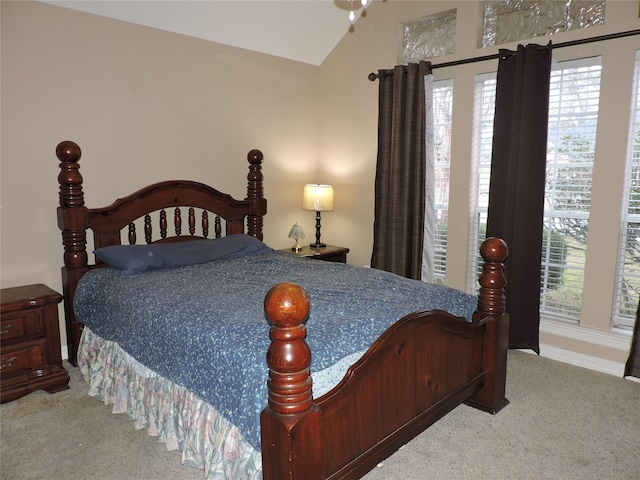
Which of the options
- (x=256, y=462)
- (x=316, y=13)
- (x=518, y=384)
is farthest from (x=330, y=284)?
(x=316, y=13)

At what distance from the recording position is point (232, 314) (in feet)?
6.61

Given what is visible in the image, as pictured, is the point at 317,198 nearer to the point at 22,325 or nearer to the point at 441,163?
the point at 441,163

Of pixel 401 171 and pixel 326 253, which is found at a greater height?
pixel 401 171

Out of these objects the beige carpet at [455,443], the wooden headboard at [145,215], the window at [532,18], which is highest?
the window at [532,18]

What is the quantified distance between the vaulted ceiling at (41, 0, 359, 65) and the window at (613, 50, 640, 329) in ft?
7.48

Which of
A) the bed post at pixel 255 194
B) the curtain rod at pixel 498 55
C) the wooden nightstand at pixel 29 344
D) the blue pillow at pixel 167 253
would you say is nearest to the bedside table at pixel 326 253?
the bed post at pixel 255 194

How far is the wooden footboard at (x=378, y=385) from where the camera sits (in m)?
1.41

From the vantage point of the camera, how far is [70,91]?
306 centimetres

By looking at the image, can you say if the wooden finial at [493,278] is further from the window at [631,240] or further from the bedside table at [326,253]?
the bedside table at [326,253]

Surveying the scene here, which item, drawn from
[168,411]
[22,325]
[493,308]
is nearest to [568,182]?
[493,308]

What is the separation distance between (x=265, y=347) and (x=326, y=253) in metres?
2.40

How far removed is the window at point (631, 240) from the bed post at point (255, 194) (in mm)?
2595

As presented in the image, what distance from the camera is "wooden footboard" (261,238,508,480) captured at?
4.61 feet

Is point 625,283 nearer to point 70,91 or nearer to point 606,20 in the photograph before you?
point 606,20
